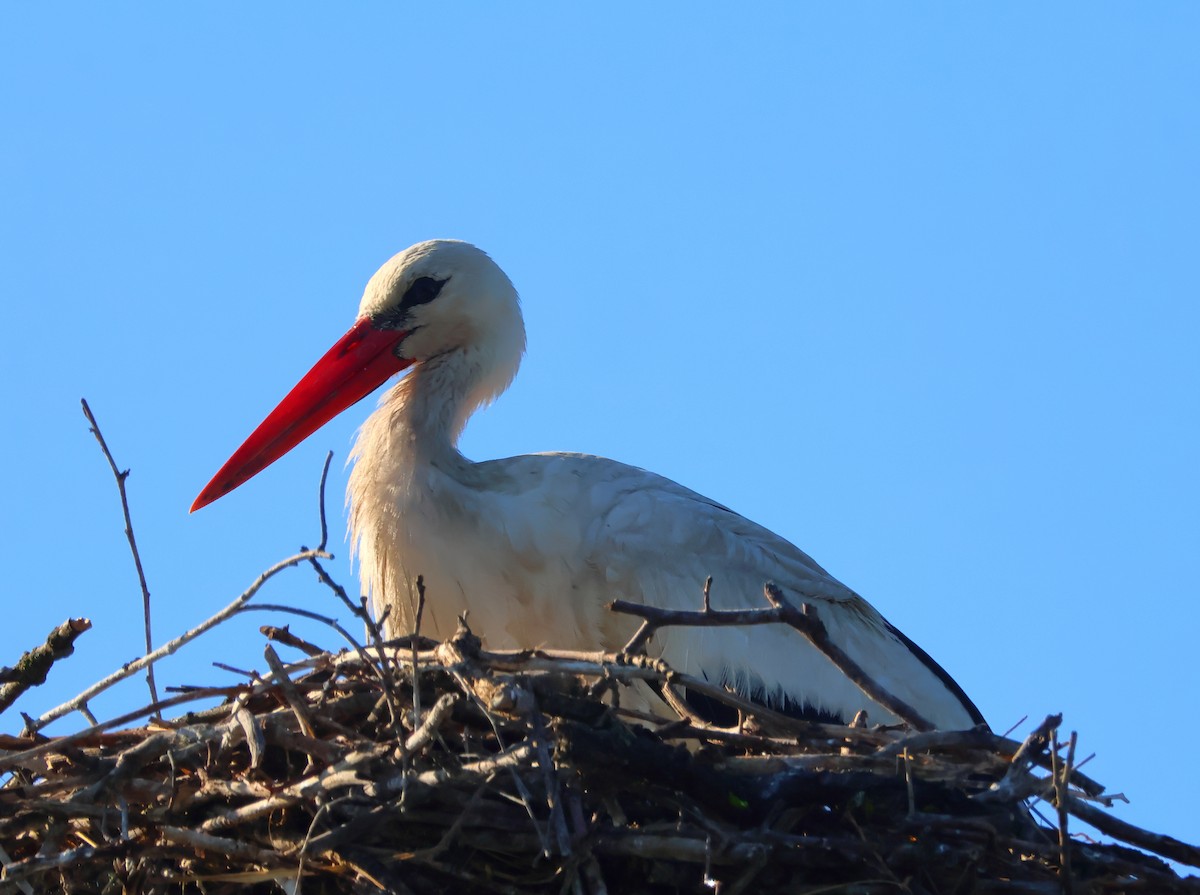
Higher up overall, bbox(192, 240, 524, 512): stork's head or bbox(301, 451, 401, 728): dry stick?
bbox(192, 240, 524, 512): stork's head

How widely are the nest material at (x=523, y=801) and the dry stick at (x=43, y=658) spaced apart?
0.24 metres

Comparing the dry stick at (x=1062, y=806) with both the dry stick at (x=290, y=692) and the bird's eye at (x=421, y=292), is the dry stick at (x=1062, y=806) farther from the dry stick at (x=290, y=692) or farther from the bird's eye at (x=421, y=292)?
the bird's eye at (x=421, y=292)

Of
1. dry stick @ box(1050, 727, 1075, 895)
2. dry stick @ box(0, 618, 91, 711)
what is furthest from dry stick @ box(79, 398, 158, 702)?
dry stick @ box(1050, 727, 1075, 895)

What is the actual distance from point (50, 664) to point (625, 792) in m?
1.33

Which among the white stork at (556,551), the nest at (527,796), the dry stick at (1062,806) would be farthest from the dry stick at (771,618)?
the white stork at (556,551)

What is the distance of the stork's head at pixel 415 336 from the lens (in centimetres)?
553

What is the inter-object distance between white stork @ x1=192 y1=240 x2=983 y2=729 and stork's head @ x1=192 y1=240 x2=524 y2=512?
0.01 m

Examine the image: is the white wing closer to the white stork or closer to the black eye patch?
the white stork

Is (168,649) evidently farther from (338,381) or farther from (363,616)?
(338,381)

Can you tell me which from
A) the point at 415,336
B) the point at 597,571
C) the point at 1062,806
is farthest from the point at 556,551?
the point at 1062,806

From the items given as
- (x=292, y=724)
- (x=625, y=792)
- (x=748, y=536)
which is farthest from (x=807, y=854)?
(x=748, y=536)

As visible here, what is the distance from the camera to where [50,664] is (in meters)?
3.83

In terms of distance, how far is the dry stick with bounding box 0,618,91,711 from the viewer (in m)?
3.80

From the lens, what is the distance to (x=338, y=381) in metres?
5.55
